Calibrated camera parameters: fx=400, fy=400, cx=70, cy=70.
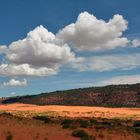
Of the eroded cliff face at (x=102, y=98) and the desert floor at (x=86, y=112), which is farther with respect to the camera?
the eroded cliff face at (x=102, y=98)

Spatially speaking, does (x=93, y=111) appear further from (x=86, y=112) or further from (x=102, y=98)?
(x=102, y=98)

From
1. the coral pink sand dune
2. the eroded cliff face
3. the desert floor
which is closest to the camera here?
the desert floor

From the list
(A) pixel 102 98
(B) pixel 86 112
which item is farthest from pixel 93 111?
(A) pixel 102 98

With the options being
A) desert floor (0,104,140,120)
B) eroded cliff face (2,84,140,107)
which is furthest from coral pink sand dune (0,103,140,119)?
eroded cliff face (2,84,140,107)

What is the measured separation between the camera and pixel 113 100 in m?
147

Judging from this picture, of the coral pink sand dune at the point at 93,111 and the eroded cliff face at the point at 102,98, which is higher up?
the eroded cliff face at the point at 102,98

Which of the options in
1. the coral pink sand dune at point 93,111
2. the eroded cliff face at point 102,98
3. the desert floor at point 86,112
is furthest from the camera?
the eroded cliff face at point 102,98

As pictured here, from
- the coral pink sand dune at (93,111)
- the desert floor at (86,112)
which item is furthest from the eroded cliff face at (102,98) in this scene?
the desert floor at (86,112)

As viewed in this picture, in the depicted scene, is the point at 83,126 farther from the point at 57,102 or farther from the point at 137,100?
the point at 57,102

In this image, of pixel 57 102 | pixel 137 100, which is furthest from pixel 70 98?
pixel 137 100

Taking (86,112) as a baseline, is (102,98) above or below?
above

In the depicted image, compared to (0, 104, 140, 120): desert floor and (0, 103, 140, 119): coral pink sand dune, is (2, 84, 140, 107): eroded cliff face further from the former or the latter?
(0, 104, 140, 120): desert floor

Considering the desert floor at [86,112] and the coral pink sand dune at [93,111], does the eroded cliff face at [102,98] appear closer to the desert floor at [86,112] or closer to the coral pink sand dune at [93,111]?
the coral pink sand dune at [93,111]

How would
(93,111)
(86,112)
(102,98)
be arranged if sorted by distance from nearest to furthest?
1. (86,112)
2. (93,111)
3. (102,98)
